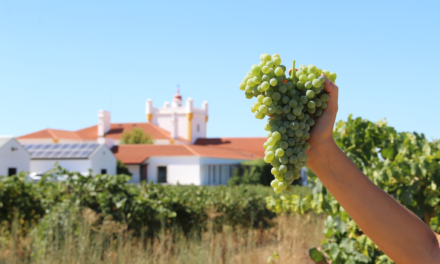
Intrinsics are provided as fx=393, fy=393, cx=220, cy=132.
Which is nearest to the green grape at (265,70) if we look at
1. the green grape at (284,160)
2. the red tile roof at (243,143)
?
the green grape at (284,160)

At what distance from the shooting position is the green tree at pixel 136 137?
48.8 meters

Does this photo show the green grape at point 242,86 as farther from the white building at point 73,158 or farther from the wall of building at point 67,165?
the wall of building at point 67,165

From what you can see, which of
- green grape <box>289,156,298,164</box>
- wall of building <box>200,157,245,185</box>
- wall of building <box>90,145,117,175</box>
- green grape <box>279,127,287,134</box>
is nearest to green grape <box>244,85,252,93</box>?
green grape <box>279,127,287,134</box>

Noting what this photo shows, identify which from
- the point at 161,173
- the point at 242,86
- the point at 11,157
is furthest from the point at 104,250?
the point at 161,173

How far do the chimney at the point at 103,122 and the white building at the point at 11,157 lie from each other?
83.6ft

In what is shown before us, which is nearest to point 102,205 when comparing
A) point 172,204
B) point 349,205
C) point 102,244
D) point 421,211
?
point 102,244

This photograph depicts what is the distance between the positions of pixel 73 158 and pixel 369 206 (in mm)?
30373

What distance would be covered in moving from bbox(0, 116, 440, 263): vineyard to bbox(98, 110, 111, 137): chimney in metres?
44.2

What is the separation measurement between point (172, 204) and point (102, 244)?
5.76 feet

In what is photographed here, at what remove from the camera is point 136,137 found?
48969 millimetres

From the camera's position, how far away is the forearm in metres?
1.53

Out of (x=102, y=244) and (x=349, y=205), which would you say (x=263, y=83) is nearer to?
(x=349, y=205)

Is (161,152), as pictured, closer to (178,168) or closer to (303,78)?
(178,168)

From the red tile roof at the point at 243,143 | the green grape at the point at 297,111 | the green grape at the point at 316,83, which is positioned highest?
the green grape at the point at 316,83
